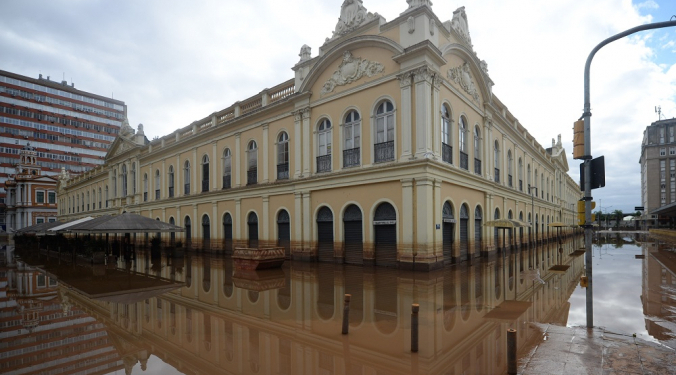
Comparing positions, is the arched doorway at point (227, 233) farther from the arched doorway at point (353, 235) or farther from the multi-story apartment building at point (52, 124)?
the multi-story apartment building at point (52, 124)

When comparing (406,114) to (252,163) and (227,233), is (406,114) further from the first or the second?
(227,233)

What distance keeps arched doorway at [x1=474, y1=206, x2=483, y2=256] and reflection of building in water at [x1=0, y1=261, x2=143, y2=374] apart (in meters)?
16.9

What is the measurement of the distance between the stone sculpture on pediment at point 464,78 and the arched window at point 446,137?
1.81 m

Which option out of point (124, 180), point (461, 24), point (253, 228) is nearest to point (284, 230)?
point (253, 228)

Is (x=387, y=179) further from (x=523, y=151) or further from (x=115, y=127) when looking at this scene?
(x=115, y=127)

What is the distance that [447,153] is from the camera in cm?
1706

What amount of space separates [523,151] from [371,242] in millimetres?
20436

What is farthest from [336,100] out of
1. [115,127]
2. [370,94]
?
[115,127]

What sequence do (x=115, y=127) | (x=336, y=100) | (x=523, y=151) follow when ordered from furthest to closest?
1. (x=115, y=127)
2. (x=523, y=151)
3. (x=336, y=100)

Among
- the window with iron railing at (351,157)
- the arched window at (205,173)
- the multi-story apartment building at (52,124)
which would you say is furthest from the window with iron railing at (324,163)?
the multi-story apartment building at (52,124)

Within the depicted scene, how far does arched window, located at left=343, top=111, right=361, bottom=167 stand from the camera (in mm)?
17750

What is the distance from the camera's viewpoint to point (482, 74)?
20.6 m

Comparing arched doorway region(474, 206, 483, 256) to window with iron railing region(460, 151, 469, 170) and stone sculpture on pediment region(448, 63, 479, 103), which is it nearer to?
window with iron railing region(460, 151, 469, 170)

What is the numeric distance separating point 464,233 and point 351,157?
6.71m
